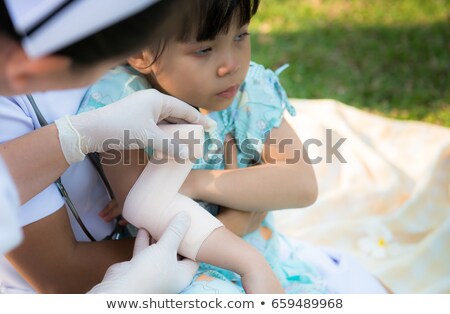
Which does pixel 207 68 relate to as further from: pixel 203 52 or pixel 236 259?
pixel 236 259

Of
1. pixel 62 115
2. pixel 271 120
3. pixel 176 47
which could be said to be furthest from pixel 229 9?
pixel 62 115

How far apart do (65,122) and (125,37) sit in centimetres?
53

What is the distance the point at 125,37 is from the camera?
95 cm

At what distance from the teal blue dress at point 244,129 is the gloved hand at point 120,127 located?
0.46ft

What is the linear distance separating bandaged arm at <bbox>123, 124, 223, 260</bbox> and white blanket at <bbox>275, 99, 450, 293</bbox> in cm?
110

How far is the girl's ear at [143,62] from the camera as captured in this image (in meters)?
1.55

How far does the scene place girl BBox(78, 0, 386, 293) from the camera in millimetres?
1511

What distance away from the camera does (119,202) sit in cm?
160

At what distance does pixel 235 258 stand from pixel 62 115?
55 centimetres

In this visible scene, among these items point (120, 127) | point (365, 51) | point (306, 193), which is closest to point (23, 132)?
point (120, 127)

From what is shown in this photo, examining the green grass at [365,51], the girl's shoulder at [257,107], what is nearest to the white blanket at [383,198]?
the green grass at [365,51]

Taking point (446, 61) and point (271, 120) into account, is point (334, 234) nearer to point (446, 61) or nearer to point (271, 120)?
point (271, 120)

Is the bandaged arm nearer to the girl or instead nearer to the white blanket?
the girl

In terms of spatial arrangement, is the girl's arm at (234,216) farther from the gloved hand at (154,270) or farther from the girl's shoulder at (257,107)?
the gloved hand at (154,270)
